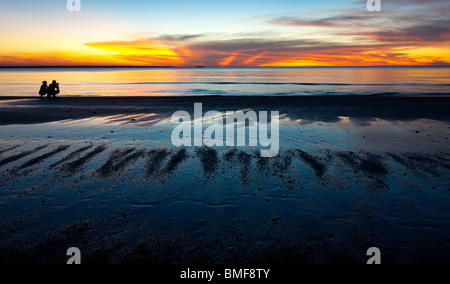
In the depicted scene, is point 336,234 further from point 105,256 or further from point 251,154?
point 251,154

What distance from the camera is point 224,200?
17.9 feet

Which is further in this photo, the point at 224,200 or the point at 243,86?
the point at 243,86

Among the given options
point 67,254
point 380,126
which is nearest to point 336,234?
point 67,254

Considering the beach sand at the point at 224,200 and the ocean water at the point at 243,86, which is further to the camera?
the ocean water at the point at 243,86

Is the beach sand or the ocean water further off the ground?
the ocean water

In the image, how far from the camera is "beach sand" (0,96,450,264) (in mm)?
3916

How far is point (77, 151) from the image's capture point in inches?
349

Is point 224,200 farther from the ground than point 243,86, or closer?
closer

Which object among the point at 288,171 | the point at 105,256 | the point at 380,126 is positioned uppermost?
the point at 380,126

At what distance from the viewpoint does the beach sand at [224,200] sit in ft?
12.8

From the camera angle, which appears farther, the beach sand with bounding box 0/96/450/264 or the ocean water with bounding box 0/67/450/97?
the ocean water with bounding box 0/67/450/97

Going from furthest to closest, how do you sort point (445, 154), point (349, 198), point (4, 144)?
point (4, 144)
point (445, 154)
point (349, 198)

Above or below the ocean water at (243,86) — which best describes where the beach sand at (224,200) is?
below

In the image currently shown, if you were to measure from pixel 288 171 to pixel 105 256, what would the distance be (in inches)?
183
